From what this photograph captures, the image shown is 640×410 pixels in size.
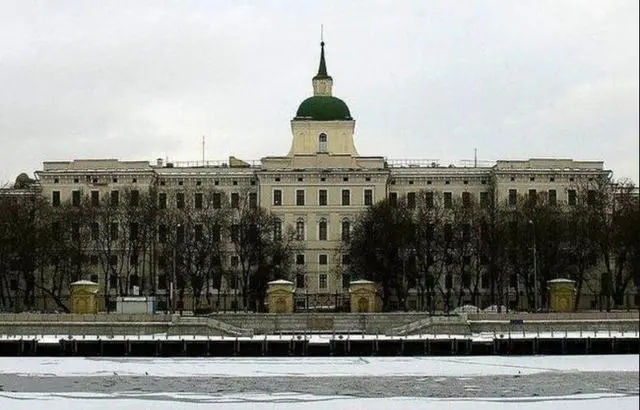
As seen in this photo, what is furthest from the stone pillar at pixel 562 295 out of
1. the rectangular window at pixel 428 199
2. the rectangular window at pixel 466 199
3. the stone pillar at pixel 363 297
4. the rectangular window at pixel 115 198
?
the rectangular window at pixel 115 198

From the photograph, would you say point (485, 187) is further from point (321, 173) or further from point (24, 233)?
point (24, 233)

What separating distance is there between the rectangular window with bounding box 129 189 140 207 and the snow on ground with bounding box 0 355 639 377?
3970 centimetres

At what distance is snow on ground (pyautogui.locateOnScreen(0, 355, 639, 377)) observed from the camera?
5181 centimetres

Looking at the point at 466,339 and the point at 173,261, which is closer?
the point at 466,339

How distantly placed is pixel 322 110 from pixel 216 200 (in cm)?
1308

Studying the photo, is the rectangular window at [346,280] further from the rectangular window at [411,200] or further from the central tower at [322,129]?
the central tower at [322,129]

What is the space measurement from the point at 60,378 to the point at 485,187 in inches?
2578

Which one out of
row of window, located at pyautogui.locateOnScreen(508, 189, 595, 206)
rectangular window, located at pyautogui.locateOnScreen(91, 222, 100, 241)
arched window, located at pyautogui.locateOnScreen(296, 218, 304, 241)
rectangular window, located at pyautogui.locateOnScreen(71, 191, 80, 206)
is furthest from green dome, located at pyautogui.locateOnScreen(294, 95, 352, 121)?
rectangular window, located at pyautogui.locateOnScreen(91, 222, 100, 241)

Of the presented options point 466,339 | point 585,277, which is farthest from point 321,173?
point 466,339

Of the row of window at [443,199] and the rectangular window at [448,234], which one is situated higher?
the row of window at [443,199]

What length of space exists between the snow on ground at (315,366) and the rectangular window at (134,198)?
39704mm

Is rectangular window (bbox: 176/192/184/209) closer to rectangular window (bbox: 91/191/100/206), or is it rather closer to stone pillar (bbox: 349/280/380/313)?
rectangular window (bbox: 91/191/100/206)

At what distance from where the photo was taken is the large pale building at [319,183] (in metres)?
107

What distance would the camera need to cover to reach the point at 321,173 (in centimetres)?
10756
